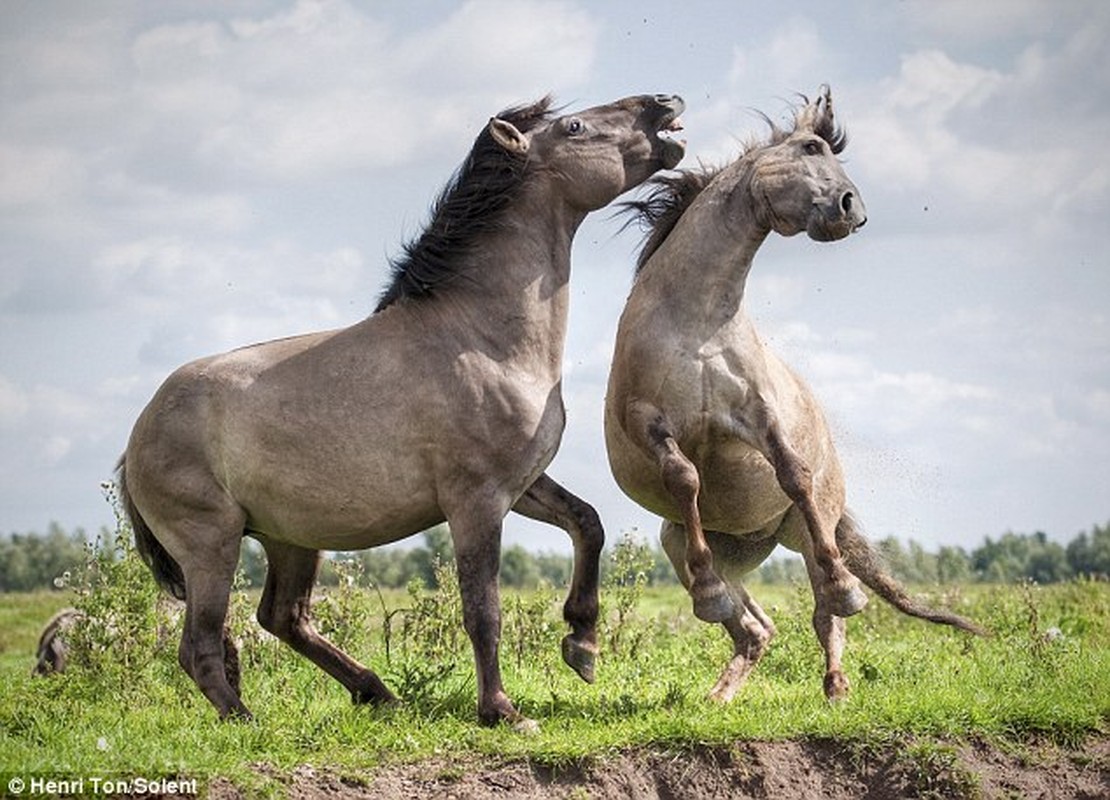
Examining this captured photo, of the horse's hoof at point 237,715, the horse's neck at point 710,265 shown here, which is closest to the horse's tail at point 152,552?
the horse's hoof at point 237,715

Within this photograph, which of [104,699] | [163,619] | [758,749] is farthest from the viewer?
[163,619]

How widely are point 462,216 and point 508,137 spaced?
509mm

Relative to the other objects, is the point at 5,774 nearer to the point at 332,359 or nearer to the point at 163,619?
the point at 332,359

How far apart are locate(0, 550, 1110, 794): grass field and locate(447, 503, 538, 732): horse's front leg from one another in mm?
179

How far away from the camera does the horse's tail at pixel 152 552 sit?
8875 millimetres

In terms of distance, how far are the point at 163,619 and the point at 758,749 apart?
518cm

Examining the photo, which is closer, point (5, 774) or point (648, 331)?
point (5, 774)

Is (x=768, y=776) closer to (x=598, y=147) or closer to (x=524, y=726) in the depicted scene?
(x=524, y=726)

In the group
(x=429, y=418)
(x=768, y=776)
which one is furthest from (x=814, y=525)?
(x=429, y=418)

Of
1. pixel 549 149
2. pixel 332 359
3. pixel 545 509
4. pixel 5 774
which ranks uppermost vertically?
pixel 549 149

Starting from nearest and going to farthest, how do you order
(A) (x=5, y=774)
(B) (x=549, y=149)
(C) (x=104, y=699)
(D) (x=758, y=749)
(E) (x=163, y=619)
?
1. (A) (x=5, y=774)
2. (D) (x=758, y=749)
3. (B) (x=549, y=149)
4. (C) (x=104, y=699)
5. (E) (x=163, y=619)

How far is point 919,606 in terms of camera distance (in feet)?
Answer: 34.0

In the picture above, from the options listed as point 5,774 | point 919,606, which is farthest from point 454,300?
point 919,606

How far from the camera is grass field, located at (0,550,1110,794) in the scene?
7613 mm
